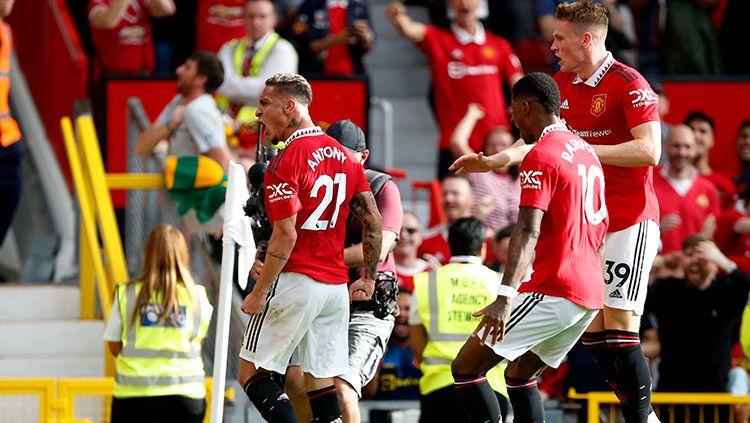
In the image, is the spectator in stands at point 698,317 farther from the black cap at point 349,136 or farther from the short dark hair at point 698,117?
the black cap at point 349,136

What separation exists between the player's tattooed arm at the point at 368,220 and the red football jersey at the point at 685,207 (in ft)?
18.5

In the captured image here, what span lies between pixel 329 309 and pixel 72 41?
22.2 ft

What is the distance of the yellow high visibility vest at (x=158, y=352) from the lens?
32.3 ft

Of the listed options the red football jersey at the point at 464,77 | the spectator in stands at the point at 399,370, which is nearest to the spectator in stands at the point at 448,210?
the spectator in stands at the point at 399,370

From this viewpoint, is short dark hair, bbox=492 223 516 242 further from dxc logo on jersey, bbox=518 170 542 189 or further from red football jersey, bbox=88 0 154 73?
dxc logo on jersey, bbox=518 170 542 189

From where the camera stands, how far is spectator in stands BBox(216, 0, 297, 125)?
43.2 ft

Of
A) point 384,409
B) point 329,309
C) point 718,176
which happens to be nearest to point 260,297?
point 329,309

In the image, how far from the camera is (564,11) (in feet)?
27.5

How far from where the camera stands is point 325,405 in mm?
8445

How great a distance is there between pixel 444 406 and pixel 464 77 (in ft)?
16.9

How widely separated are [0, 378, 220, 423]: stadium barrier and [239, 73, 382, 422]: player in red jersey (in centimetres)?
202

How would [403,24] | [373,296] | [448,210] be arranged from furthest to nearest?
1. [403,24]
2. [448,210]
3. [373,296]

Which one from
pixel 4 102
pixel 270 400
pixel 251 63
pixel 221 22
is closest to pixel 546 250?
pixel 270 400

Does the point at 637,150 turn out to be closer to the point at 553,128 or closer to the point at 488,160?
the point at 553,128
